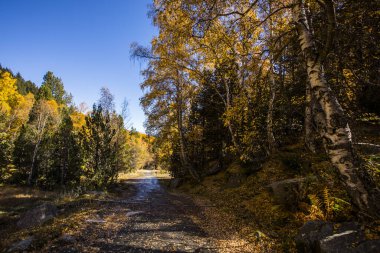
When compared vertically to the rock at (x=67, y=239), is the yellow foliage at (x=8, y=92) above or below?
above

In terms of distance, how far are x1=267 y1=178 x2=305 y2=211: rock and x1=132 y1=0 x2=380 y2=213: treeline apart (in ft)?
6.15

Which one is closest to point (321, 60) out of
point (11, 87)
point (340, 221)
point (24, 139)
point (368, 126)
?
point (340, 221)

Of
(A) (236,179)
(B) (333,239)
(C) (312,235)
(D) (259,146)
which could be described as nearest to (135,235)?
(C) (312,235)

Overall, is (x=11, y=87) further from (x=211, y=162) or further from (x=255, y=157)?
(x=255, y=157)

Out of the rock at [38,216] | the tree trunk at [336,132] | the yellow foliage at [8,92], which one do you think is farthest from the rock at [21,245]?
the yellow foliage at [8,92]

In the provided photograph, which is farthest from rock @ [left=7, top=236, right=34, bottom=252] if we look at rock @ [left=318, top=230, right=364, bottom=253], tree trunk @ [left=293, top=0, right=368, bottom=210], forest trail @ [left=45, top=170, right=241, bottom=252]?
tree trunk @ [left=293, top=0, right=368, bottom=210]

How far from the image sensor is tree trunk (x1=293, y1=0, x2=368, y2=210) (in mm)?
4156

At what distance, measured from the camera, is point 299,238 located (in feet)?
16.9

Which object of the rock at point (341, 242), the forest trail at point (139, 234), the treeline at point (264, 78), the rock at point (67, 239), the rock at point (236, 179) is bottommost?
the forest trail at point (139, 234)

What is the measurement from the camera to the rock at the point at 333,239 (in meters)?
3.92

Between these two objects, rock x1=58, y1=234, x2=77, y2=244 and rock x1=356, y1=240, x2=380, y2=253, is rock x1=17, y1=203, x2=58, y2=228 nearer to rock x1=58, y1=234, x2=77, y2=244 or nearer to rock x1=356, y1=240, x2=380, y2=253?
rock x1=58, y1=234, x2=77, y2=244

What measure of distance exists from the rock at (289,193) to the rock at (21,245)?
7.41 meters

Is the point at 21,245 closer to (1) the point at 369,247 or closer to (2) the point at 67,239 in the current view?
(2) the point at 67,239

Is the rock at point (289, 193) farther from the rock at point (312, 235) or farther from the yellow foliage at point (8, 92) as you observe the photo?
the yellow foliage at point (8, 92)
